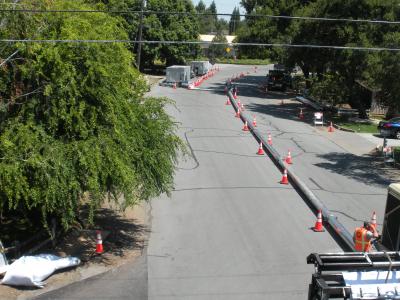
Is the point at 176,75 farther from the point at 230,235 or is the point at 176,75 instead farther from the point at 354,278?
the point at 354,278

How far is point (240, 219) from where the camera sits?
15406mm

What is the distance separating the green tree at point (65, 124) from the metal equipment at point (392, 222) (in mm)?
5203

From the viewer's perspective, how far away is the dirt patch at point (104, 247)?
1129 centimetres

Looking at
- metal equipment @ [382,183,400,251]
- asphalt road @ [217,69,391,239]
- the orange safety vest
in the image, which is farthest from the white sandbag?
asphalt road @ [217,69,391,239]

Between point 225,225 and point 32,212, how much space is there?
5.09 metres

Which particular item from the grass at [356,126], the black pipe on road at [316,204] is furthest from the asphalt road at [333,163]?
the grass at [356,126]

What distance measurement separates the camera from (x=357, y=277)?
25.4ft

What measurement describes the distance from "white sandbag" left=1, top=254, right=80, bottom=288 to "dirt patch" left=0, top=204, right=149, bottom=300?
0.14 m

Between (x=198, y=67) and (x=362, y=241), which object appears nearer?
(x=362, y=241)

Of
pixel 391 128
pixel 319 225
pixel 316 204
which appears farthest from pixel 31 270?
pixel 391 128

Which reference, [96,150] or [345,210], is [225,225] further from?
[96,150]

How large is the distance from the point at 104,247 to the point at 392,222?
6748 mm

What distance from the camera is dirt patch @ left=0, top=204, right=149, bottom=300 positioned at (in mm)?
11293

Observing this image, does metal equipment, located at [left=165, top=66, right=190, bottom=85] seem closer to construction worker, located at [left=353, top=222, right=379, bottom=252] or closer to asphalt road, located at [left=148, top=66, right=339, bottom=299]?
asphalt road, located at [left=148, top=66, right=339, bottom=299]
